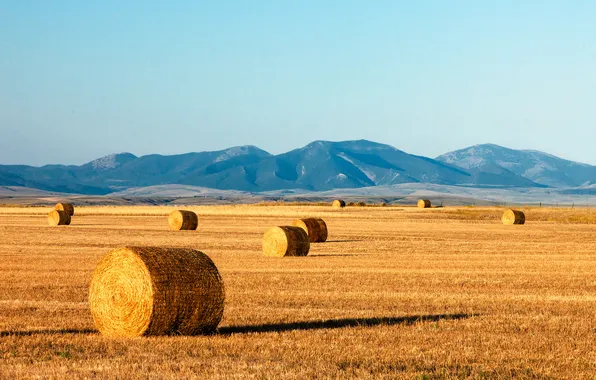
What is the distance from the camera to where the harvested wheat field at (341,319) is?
40.4 feet

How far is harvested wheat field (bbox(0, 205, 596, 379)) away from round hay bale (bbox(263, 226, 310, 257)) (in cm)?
70

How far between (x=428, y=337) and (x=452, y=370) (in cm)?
277

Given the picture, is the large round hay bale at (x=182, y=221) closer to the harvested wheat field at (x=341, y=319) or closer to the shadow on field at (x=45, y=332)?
the harvested wheat field at (x=341, y=319)

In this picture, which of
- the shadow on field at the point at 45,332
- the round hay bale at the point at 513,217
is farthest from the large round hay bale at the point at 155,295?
the round hay bale at the point at 513,217

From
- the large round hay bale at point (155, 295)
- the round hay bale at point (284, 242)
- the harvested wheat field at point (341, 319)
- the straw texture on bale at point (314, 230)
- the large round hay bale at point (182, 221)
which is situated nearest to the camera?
the harvested wheat field at point (341, 319)

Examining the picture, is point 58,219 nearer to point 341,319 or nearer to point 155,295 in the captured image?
point 341,319

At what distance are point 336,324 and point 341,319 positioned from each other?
28.0 inches

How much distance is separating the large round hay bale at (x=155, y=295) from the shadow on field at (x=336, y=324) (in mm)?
751

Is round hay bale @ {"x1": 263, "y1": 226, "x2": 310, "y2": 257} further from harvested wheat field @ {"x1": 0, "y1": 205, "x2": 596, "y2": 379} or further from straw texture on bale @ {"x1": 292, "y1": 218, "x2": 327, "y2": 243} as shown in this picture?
straw texture on bale @ {"x1": 292, "y1": 218, "x2": 327, "y2": 243}

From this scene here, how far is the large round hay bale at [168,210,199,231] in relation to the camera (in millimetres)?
50938

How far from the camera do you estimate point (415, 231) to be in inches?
2073

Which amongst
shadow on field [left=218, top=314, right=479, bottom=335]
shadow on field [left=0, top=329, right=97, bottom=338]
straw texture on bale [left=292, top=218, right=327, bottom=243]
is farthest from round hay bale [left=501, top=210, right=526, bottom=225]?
shadow on field [left=0, top=329, right=97, bottom=338]

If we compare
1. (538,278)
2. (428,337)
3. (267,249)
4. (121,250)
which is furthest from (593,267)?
(121,250)

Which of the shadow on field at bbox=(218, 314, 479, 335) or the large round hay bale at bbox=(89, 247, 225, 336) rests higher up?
the large round hay bale at bbox=(89, 247, 225, 336)
